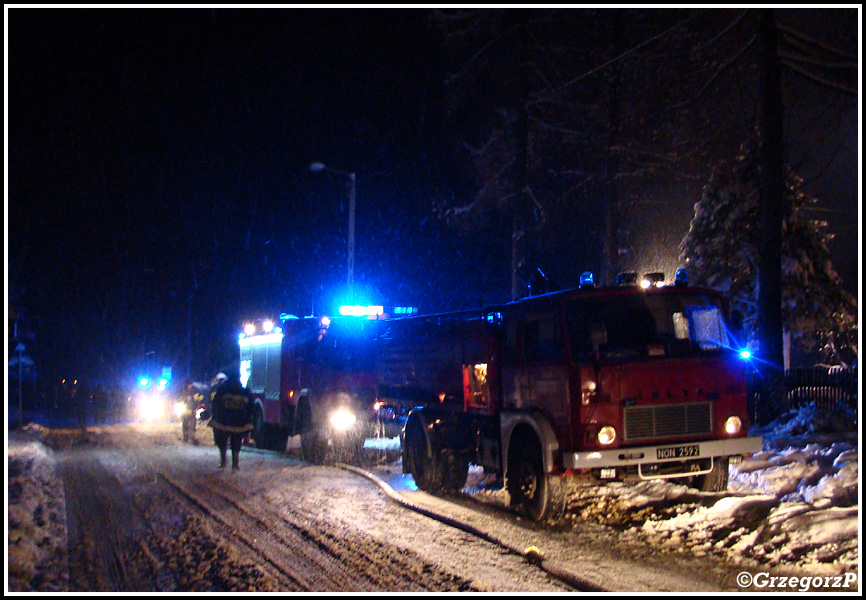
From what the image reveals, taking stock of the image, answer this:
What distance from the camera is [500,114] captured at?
2159cm

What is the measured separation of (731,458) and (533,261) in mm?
12924

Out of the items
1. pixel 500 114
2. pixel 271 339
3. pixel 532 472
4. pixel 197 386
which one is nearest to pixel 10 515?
pixel 532 472

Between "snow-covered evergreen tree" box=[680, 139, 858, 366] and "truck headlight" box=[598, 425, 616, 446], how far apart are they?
22723 mm

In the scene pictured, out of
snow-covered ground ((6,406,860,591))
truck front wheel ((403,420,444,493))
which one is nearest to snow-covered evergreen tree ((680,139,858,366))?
snow-covered ground ((6,406,860,591))

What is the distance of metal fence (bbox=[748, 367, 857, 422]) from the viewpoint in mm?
17177

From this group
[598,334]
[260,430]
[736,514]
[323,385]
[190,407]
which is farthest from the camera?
[190,407]

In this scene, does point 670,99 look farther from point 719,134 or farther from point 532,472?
point 532,472

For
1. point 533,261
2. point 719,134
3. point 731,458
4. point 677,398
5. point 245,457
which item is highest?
point 719,134

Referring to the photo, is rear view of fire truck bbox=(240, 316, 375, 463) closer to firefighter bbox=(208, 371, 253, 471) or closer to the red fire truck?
firefighter bbox=(208, 371, 253, 471)

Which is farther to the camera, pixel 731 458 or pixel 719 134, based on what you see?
pixel 719 134

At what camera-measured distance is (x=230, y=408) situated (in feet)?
47.9

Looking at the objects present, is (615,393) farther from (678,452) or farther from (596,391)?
(678,452)

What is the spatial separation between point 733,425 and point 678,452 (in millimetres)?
894
